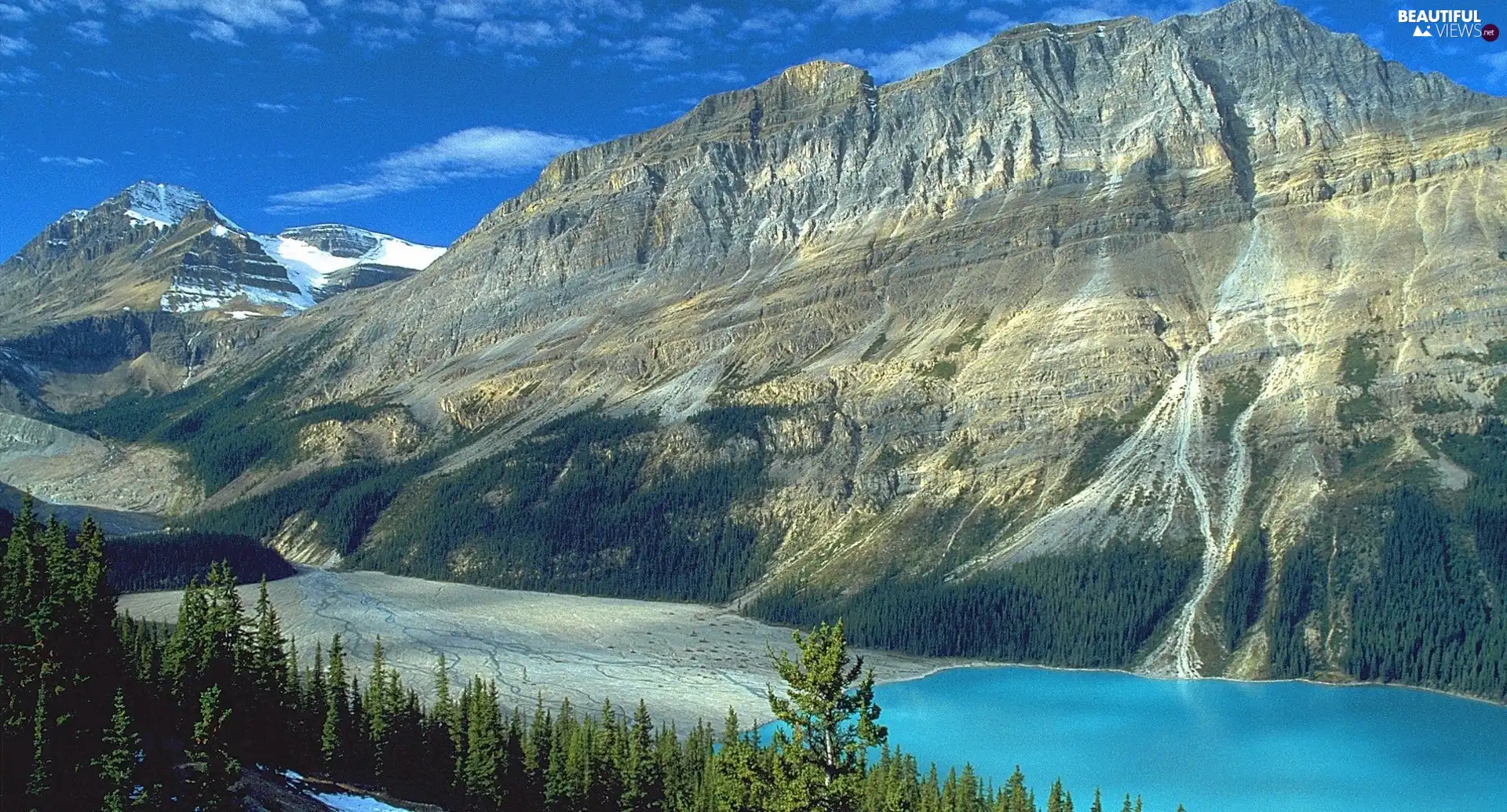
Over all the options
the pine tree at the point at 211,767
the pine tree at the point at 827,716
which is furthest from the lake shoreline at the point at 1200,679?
the pine tree at the point at 827,716

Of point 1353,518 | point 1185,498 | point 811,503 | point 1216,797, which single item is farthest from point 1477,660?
point 811,503

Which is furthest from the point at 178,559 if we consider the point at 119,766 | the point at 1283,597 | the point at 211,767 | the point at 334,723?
the point at 119,766

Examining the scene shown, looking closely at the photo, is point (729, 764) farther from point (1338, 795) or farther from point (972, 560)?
point (972, 560)

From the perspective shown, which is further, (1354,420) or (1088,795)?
(1354,420)

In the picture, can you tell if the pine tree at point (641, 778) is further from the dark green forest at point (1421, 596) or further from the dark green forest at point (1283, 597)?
the dark green forest at point (1421, 596)

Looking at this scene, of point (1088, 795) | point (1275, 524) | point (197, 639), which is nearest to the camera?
point (197, 639)
